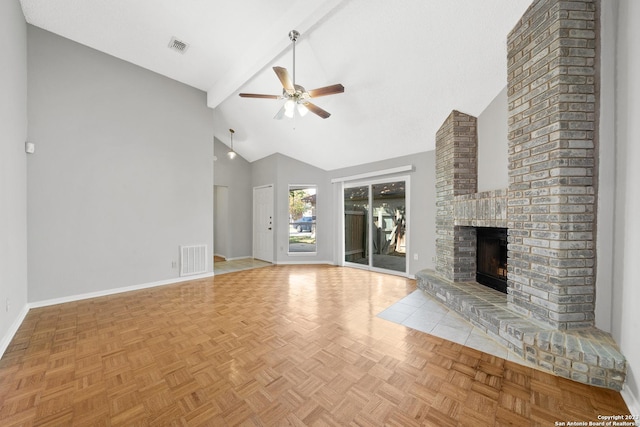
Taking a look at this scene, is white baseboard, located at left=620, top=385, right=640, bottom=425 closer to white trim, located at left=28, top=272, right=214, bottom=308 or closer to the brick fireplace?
the brick fireplace

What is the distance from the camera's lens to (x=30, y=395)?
1526 mm

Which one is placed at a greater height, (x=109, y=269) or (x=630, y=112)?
(x=630, y=112)

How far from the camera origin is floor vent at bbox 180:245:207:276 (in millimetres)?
4285

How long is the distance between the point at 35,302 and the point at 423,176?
19.1 ft

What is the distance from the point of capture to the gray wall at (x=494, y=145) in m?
2.75

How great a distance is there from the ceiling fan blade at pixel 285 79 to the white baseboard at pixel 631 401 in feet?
11.4

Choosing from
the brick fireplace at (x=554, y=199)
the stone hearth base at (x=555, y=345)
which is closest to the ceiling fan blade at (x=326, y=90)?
the brick fireplace at (x=554, y=199)

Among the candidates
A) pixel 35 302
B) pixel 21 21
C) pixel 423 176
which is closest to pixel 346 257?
pixel 423 176

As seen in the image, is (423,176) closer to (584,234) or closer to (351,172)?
(351,172)

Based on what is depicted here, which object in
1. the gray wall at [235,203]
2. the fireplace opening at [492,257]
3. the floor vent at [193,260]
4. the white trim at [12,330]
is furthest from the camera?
the gray wall at [235,203]

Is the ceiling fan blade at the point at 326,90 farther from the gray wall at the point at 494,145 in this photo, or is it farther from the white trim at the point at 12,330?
the white trim at the point at 12,330

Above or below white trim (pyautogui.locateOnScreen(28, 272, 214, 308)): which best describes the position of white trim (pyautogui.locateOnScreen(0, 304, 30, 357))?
above

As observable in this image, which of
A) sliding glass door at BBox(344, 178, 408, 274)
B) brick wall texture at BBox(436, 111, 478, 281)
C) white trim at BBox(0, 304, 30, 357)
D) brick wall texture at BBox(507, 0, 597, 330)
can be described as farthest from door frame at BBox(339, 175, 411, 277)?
white trim at BBox(0, 304, 30, 357)

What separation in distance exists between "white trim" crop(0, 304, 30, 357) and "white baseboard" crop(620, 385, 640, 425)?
14.7 feet
